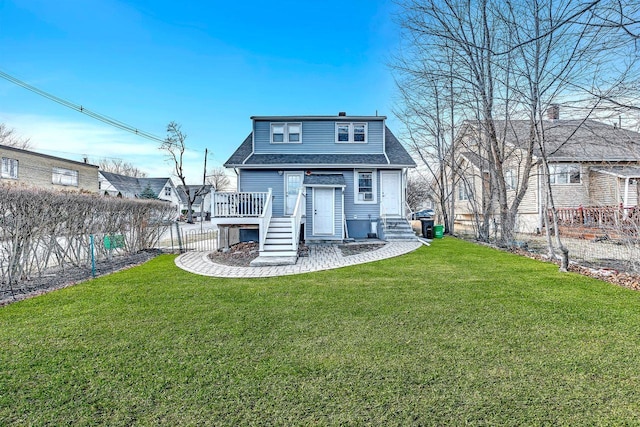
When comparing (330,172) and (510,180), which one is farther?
(510,180)

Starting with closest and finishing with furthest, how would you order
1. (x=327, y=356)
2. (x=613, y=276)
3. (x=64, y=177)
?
(x=327, y=356), (x=613, y=276), (x=64, y=177)

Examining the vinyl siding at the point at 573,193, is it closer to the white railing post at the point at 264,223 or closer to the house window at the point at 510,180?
the house window at the point at 510,180

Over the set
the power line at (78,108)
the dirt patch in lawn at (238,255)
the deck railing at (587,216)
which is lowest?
the dirt patch in lawn at (238,255)

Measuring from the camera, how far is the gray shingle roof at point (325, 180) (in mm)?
12686

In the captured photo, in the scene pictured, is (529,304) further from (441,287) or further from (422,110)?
(422,110)

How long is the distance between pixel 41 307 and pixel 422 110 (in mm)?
16727

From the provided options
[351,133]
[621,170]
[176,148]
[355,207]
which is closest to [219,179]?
[176,148]

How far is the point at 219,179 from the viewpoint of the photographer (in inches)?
2363

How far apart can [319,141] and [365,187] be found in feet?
10.2

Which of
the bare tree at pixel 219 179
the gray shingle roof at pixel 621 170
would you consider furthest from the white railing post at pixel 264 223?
the bare tree at pixel 219 179

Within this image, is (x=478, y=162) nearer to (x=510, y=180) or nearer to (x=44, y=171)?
(x=510, y=180)

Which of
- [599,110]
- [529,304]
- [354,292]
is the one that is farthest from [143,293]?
[599,110]

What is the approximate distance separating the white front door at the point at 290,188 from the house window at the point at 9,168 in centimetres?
2048

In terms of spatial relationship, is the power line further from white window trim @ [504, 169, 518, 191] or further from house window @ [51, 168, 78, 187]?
white window trim @ [504, 169, 518, 191]
